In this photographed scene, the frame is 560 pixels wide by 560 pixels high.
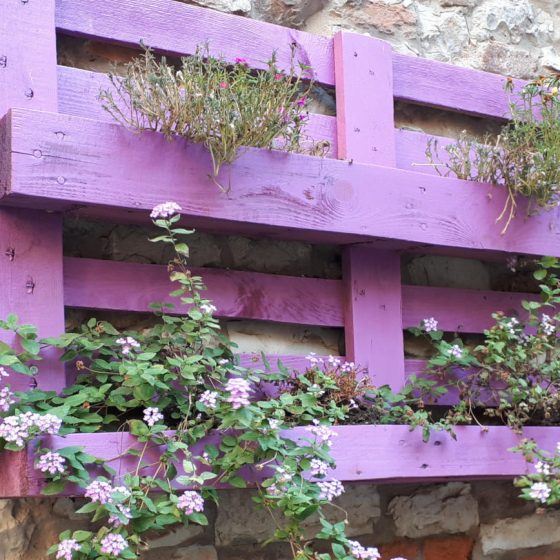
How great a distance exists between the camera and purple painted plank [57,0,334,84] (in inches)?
97.3

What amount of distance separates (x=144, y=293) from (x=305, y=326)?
1.71 feet

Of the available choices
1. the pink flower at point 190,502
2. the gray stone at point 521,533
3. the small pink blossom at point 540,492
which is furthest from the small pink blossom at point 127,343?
the gray stone at point 521,533

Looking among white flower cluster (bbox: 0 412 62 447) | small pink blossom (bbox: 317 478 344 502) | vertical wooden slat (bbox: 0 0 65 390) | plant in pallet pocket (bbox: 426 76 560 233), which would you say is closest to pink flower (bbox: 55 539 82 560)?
white flower cluster (bbox: 0 412 62 447)

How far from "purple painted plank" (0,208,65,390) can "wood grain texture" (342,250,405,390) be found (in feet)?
2.78

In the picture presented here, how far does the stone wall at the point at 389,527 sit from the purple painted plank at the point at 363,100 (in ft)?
3.19

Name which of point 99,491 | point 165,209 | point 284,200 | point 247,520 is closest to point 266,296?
point 284,200

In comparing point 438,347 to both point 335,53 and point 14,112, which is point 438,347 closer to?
point 335,53

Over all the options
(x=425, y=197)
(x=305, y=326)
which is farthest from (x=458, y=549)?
(x=425, y=197)

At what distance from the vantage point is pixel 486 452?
2.59 meters

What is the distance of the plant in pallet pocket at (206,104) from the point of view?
233 cm

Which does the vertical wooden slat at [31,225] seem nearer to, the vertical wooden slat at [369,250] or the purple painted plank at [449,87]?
the vertical wooden slat at [369,250]

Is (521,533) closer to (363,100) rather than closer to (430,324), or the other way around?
(430,324)

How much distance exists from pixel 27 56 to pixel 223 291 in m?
0.77

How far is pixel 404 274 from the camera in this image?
9.70ft
